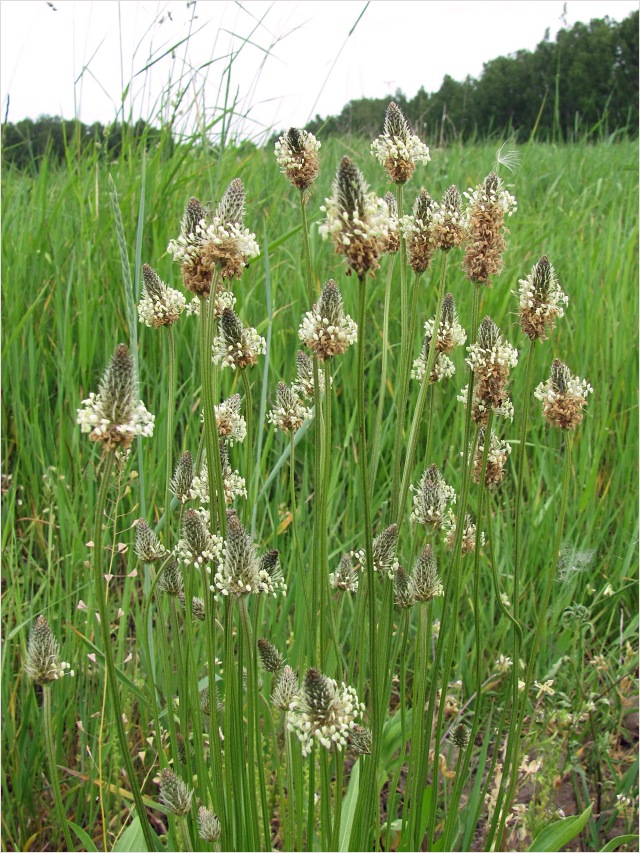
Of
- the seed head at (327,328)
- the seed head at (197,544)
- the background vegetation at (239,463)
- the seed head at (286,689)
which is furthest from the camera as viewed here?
the background vegetation at (239,463)

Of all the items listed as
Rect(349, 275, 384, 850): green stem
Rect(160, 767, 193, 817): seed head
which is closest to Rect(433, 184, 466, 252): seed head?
Rect(349, 275, 384, 850): green stem

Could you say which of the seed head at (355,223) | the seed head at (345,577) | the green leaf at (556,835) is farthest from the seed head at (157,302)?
the green leaf at (556,835)

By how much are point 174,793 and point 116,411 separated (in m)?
0.91

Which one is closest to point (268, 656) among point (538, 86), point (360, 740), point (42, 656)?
point (360, 740)

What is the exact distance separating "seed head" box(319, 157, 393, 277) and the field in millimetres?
364

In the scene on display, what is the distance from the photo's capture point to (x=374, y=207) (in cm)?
116

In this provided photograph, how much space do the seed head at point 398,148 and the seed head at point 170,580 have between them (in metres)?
1.07

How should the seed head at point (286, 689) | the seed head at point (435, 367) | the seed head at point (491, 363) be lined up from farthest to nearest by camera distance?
the seed head at point (435, 367) < the seed head at point (491, 363) < the seed head at point (286, 689)

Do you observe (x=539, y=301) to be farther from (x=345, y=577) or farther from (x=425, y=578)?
(x=345, y=577)

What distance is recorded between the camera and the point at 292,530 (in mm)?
2424

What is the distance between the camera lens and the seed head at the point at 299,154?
4.97ft

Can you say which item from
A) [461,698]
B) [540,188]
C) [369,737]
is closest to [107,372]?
[369,737]

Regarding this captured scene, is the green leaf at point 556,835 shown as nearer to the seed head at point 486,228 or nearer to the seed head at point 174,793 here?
the seed head at point 174,793

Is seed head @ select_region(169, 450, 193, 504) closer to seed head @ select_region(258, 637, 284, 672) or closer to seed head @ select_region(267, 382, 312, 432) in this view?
seed head @ select_region(267, 382, 312, 432)
